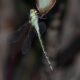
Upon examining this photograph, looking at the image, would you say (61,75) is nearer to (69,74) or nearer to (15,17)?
(69,74)

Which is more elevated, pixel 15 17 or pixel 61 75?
pixel 15 17

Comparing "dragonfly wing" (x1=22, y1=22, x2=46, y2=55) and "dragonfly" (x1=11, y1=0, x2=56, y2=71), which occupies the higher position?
"dragonfly" (x1=11, y1=0, x2=56, y2=71)

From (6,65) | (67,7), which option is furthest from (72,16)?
(6,65)

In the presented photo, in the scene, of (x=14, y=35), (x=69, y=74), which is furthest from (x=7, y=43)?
(x=69, y=74)

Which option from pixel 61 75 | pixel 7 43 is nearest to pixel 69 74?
pixel 61 75

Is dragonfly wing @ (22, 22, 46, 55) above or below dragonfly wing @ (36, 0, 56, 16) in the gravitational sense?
below

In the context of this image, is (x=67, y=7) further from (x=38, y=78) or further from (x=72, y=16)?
(x=38, y=78)

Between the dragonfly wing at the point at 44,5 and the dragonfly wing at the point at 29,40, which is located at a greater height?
the dragonfly wing at the point at 44,5

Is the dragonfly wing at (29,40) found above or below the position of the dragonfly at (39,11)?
below

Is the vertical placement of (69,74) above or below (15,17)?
below
